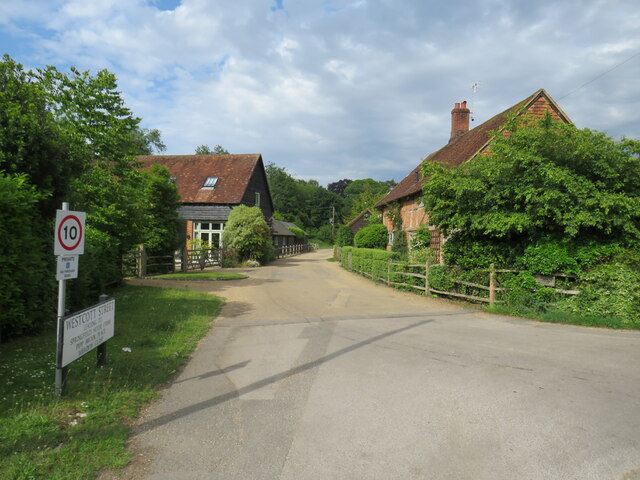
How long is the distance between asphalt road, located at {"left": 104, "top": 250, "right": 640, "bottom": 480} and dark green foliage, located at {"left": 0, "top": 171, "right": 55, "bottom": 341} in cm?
279

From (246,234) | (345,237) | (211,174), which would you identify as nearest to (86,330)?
(246,234)

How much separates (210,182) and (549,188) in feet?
94.6

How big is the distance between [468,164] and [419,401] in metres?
8.73

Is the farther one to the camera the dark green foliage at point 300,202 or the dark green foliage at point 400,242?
the dark green foliage at point 300,202

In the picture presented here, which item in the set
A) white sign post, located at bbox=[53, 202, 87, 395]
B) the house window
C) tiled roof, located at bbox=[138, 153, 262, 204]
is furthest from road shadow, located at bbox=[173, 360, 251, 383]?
the house window

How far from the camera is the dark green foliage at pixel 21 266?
18.5 ft

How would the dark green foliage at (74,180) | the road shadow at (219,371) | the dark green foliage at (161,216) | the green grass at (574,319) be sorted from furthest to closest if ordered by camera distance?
1. the dark green foliage at (161,216)
2. the green grass at (574,319)
3. the dark green foliage at (74,180)
4. the road shadow at (219,371)

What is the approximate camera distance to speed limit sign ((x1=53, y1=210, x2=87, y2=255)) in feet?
14.9

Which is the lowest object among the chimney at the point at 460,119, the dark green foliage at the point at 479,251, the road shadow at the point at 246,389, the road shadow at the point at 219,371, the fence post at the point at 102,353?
the road shadow at the point at 219,371

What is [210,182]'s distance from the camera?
113 feet

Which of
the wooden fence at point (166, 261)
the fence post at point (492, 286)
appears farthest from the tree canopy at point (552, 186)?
the wooden fence at point (166, 261)

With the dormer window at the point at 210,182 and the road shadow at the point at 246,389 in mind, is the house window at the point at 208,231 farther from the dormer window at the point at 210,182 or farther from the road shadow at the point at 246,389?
the road shadow at the point at 246,389

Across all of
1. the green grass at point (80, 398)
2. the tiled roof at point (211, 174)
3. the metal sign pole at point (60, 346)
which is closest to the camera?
the green grass at point (80, 398)

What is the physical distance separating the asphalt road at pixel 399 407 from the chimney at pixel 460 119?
67.2 feet
